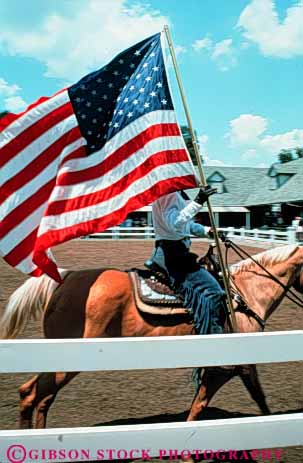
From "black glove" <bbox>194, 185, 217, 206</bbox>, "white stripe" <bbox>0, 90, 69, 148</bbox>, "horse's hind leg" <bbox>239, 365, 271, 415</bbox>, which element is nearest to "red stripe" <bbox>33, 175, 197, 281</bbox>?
"black glove" <bbox>194, 185, 217, 206</bbox>

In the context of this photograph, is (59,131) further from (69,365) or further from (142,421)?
(142,421)

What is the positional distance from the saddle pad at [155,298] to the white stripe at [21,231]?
0.97m

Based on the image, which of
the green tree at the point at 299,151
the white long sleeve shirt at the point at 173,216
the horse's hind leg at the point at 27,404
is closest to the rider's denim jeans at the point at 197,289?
the white long sleeve shirt at the point at 173,216

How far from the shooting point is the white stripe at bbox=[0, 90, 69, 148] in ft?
13.6

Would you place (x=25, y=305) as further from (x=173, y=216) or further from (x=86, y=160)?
(x=173, y=216)

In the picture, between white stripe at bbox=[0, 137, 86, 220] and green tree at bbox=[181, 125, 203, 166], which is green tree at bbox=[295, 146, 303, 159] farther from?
white stripe at bbox=[0, 137, 86, 220]

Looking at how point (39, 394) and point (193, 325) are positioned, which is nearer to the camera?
point (39, 394)

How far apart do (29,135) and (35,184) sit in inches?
16.4

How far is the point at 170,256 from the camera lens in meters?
4.36

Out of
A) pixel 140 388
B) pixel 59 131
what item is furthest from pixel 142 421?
pixel 59 131

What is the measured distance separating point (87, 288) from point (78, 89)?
174cm

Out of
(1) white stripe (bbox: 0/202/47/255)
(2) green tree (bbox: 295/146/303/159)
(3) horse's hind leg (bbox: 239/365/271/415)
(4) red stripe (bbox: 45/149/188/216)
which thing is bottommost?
(3) horse's hind leg (bbox: 239/365/271/415)

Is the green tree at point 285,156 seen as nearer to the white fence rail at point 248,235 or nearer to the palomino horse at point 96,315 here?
the white fence rail at point 248,235

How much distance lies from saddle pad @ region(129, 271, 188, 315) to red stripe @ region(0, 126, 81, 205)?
48.6 inches
